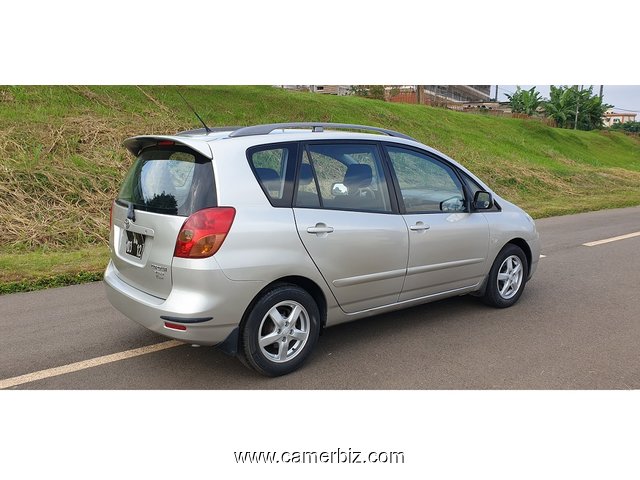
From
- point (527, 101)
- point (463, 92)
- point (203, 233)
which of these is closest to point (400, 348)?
point (203, 233)

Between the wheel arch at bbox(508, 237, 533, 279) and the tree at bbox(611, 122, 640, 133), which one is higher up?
the wheel arch at bbox(508, 237, 533, 279)

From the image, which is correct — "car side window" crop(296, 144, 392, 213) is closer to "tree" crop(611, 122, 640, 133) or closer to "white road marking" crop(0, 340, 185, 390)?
"white road marking" crop(0, 340, 185, 390)

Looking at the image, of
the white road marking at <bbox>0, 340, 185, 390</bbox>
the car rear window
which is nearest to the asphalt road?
the white road marking at <bbox>0, 340, 185, 390</bbox>

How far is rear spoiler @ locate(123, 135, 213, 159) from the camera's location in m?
3.65

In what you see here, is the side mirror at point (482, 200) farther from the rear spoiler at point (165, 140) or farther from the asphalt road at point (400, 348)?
the rear spoiler at point (165, 140)

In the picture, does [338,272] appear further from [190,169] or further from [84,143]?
[84,143]

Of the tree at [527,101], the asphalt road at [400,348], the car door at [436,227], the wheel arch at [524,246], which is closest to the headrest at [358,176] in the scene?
the car door at [436,227]

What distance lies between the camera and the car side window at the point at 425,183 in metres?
4.57

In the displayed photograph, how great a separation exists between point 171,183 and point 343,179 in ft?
4.37

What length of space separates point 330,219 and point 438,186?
1459 millimetres

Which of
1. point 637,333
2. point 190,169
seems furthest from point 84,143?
point 637,333

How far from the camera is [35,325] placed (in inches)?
186

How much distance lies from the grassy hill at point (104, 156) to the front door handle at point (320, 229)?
3615 millimetres

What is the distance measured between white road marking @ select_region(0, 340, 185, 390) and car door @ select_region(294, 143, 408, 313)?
4.84 ft
